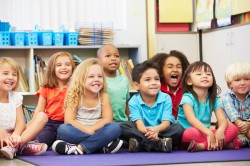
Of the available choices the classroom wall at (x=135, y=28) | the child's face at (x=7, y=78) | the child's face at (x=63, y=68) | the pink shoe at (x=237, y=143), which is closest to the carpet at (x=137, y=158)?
the pink shoe at (x=237, y=143)

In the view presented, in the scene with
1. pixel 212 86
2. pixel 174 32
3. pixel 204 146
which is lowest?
pixel 204 146

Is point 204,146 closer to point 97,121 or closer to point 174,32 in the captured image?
point 97,121

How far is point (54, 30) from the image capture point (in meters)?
5.29

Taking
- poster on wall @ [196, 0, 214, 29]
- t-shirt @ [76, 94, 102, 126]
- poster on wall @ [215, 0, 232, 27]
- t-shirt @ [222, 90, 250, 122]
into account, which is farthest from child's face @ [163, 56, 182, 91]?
poster on wall @ [196, 0, 214, 29]

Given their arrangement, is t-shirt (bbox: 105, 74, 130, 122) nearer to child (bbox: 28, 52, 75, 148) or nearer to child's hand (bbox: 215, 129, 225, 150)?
child (bbox: 28, 52, 75, 148)

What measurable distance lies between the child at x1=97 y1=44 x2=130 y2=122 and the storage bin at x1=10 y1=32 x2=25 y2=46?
1.09 metres

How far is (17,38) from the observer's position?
4.94 m

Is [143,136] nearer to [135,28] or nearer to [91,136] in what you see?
[91,136]

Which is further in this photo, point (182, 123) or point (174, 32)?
point (174, 32)

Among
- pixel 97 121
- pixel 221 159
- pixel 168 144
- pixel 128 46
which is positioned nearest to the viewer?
pixel 221 159

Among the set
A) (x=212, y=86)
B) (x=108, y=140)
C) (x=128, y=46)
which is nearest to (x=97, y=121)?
(x=108, y=140)

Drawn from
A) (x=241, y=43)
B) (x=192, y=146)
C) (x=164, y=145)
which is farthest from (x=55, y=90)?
(x=241, y=43)

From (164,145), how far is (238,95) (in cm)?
70

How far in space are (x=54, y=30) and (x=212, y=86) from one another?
2.14 m
